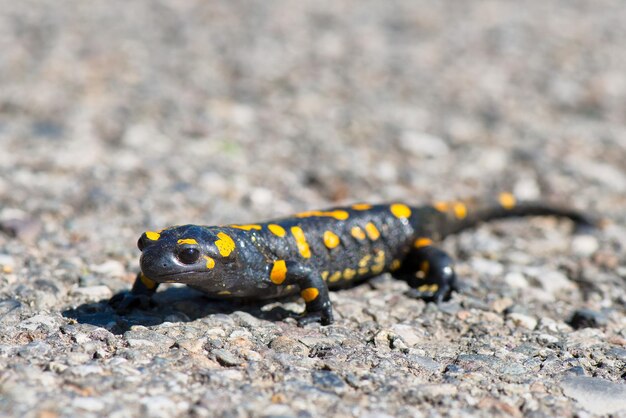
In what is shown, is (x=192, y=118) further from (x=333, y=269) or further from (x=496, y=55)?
(x=496, y=55)

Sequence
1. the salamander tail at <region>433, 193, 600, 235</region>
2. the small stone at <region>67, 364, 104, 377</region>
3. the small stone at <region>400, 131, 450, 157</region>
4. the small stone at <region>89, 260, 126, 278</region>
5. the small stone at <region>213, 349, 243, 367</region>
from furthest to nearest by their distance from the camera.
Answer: the small stone at <region>400, 131, 450, 157</region> → the salamander tail at <region>433, 193, 600, 235</region> → the small stone at <region>89, 260, 126, 278</region> → the small stone at <region>213, 349, 243, 367</region> → the small stone at <region>67, 364, 104, 377</region>

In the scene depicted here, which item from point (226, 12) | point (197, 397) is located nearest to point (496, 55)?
point (226, 12)

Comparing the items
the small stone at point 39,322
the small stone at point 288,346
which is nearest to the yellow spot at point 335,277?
the small stone at point 288,346

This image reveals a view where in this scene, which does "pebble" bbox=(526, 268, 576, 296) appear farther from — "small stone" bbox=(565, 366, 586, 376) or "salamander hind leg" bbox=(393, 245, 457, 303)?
"small stone" bbox=(565, 366, 586, 376)

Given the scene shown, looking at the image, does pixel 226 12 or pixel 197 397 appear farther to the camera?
pixel 226 12

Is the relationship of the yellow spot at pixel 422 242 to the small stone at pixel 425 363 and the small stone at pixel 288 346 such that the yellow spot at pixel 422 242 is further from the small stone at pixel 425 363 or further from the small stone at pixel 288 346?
the small stone at pixel 288 346

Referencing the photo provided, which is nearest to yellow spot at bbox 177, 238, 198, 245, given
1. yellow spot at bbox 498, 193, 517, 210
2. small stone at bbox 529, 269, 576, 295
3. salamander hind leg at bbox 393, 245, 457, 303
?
salamander hind leg at bbox 393, 245, 457, 303

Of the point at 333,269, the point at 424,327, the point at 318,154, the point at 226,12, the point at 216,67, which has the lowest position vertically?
the point at 424,327
